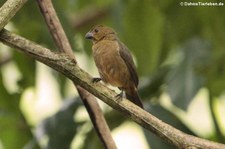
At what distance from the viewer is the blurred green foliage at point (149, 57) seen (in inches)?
136

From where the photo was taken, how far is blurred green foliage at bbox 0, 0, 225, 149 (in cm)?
345

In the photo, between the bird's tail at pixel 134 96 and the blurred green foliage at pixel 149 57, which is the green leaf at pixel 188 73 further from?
the bird's tail at pixel 134 96

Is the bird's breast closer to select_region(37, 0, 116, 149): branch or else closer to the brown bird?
the brown bird

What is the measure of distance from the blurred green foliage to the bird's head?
0.08 meters

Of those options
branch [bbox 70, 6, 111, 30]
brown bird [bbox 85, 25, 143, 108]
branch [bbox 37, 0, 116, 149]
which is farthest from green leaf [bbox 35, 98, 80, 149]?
branch [bbox 70, 6, 111, 30]

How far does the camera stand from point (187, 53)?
3.67m

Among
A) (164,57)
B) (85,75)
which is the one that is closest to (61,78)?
(164,57)

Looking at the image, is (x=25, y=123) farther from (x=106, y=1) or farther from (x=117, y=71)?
(x=106, y=1)

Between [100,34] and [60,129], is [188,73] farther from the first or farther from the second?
[60,129]

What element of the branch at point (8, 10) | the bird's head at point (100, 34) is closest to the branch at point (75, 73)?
the branch at point (8, 10)

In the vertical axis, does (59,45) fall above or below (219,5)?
above

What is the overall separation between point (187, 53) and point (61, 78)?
0.77 metres

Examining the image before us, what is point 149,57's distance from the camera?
363 centimetres

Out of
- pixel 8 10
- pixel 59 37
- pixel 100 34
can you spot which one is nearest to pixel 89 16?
pixel 100 34
